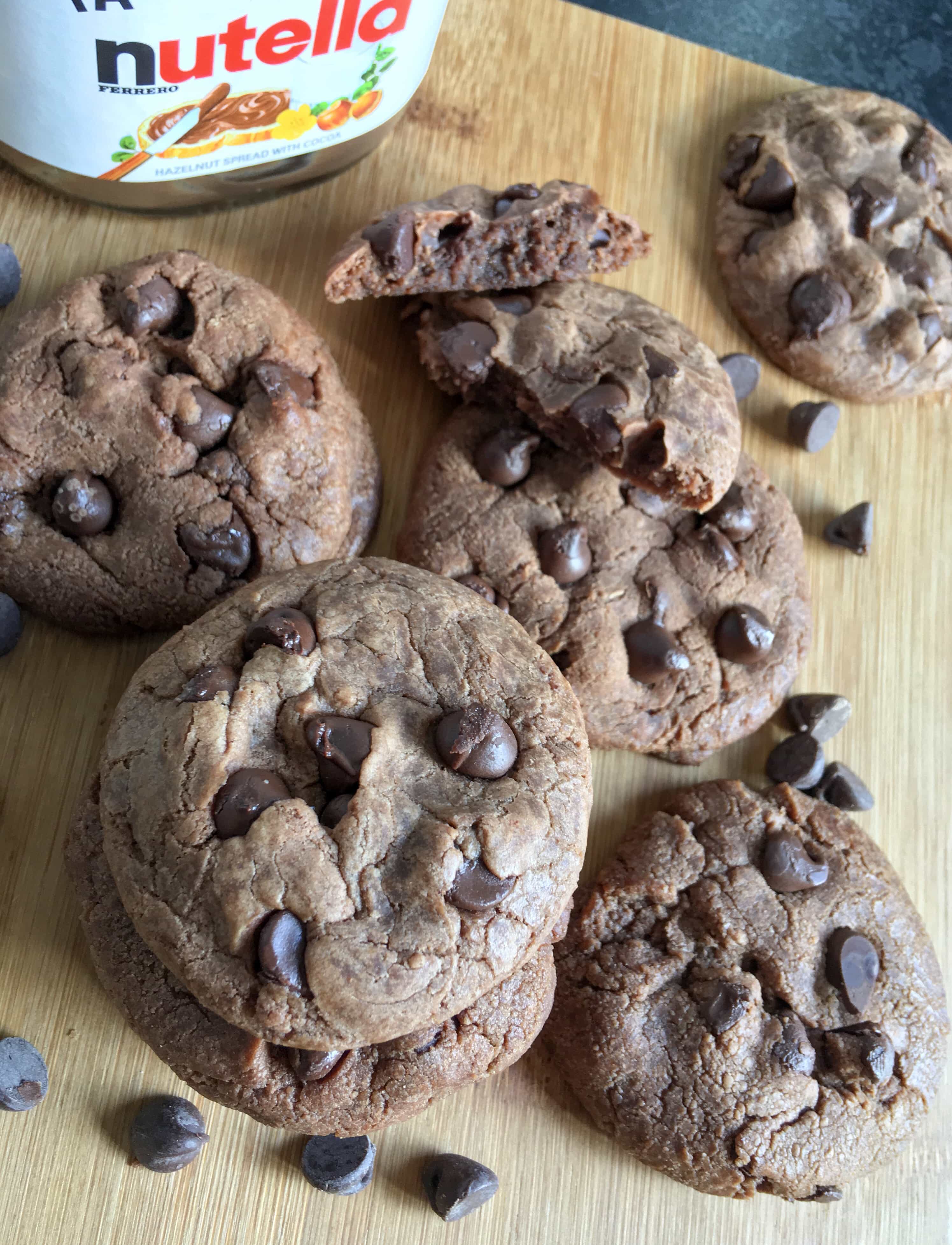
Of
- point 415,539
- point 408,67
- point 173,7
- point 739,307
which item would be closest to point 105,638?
point 415,539

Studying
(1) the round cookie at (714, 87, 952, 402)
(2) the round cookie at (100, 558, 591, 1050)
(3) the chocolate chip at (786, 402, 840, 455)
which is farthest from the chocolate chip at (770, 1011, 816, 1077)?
(1) the round cookie at (714, 87, 952, 402)

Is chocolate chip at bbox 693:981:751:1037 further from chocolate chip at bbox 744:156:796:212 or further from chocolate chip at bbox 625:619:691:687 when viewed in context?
chocolate chip at bbox 744:156:796:212

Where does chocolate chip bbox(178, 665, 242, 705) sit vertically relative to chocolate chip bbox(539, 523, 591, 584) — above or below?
above

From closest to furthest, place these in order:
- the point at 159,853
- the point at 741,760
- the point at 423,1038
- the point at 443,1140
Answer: the point at 159,853 < the point at 423,1038 < the point at 443,1140 < the point at 741,760

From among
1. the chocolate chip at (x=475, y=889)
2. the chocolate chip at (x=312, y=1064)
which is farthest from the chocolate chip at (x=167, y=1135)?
the chocolate chip at (x=475, y=889)

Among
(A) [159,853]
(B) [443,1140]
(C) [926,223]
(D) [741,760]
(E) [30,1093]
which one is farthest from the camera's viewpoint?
(C) [926,223]

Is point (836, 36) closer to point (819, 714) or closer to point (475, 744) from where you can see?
point (819, 714)

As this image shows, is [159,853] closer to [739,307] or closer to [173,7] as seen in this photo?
[173,7]

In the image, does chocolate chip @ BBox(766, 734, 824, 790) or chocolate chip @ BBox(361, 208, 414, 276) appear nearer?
chocolate chip @ BBox(361, 208, 414, 276)
